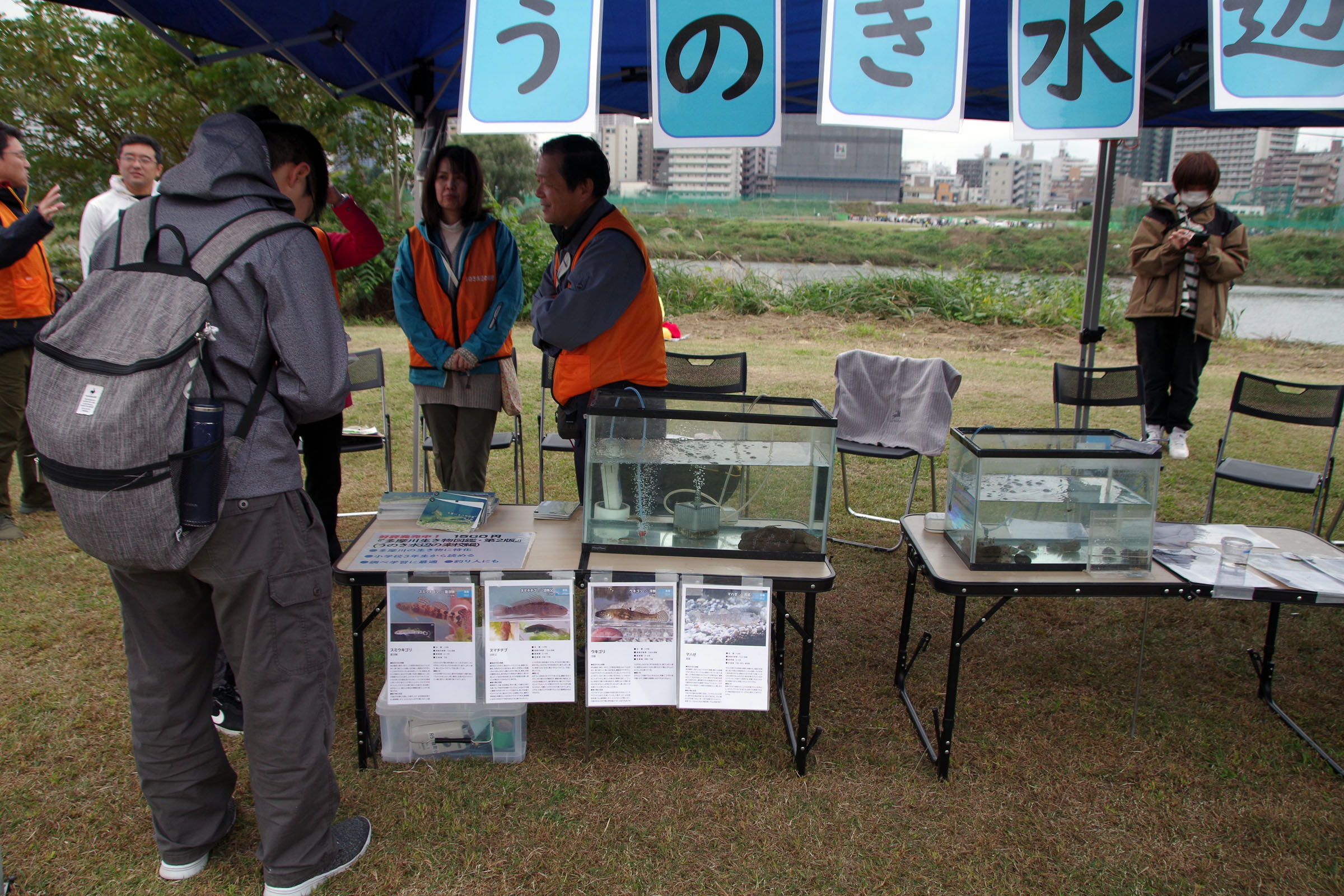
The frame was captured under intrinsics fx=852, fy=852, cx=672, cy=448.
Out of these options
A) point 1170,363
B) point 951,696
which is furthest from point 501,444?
point 1170,363

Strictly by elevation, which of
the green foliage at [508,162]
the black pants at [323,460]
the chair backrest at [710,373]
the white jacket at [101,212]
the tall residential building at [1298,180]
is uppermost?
the green foliage at [508,162]

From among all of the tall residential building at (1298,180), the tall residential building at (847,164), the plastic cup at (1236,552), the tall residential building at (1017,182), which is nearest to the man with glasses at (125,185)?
the plastic cup at (1236,552)

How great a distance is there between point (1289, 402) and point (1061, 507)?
3.00 m

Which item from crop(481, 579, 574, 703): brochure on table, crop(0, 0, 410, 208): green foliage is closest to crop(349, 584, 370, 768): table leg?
crop(481, 579, 574, 703): brochure on table

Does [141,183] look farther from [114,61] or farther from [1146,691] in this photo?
[114,61]

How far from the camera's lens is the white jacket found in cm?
461

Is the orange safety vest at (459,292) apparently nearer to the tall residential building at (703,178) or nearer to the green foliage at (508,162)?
the tall residential building at (703,178)

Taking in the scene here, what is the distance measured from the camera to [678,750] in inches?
112

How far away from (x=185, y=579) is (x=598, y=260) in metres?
1.60

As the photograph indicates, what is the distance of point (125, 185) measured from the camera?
185 inches

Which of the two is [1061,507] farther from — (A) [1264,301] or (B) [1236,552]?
(A) [1264,301]

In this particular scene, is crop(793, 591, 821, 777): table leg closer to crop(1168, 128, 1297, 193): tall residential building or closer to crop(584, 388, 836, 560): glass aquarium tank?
crop(584, 388, 836, 560): glass aquarium tank

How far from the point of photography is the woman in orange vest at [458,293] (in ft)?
12.4

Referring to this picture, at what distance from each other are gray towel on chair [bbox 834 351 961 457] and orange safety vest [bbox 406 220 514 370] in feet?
6.48
